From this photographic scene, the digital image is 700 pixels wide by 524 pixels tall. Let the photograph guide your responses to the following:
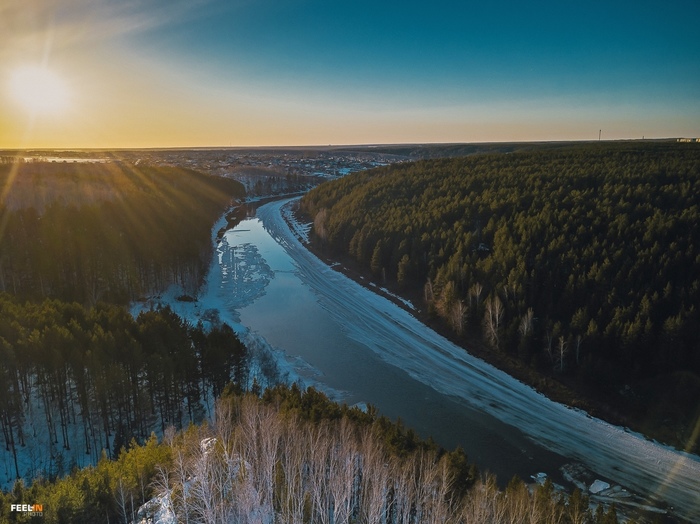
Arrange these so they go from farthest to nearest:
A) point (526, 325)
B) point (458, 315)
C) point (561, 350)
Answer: point (458, 315), point (526, 325), point (561, 350)

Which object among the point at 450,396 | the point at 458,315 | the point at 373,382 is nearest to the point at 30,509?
the point at 373,382

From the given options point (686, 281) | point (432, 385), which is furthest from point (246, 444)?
point (686, 281)

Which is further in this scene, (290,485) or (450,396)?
(450,396)

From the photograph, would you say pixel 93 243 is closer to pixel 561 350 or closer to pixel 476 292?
pixel 476 292

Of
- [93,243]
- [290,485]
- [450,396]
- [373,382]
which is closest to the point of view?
[290,485]

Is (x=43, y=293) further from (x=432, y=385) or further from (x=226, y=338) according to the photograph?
(x=432, y=385)

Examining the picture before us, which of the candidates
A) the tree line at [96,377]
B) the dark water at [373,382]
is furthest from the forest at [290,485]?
the dark water at [373,382]
